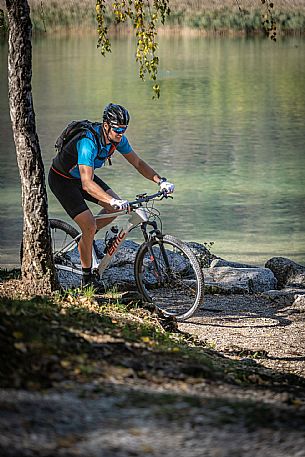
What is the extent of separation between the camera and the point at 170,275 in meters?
10.3

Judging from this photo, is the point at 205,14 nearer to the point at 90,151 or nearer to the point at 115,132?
the point at 115,132

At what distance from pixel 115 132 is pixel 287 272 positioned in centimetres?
442

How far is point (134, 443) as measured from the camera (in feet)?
16.7

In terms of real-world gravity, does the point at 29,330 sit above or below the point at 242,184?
above

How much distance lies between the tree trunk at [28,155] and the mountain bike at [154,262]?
812mm

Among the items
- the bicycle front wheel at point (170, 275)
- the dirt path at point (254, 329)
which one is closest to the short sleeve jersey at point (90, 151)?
the bicycle front wheel at point (170, 275)

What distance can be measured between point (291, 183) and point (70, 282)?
49.4ft

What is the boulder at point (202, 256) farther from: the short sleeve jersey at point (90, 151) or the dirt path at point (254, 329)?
the short sleeve jersey at point (90, 151)

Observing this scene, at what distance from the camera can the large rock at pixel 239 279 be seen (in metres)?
11.8

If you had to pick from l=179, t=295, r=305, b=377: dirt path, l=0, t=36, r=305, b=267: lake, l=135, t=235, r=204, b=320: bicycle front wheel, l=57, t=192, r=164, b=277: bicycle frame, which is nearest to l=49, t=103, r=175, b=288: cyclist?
l=57, t=192, r=164, b=277: bicycle frame

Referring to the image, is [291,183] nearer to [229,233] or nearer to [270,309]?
[229,233]

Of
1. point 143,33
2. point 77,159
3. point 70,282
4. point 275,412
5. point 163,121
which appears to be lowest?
point 163,121

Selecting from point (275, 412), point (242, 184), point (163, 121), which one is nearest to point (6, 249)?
point (242, 184)

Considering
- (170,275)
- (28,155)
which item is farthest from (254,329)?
(28,155)
